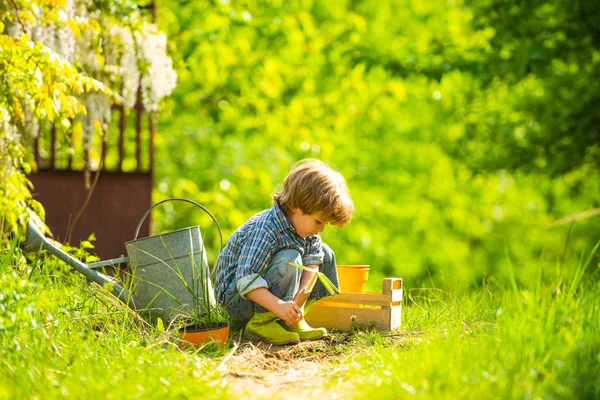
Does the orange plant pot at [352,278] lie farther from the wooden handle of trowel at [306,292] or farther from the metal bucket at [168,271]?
the metal bucket at [168,271]

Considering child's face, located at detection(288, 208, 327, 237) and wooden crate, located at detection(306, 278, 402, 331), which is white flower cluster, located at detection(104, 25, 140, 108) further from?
wooden crate, located at detection(306, 278, 402, 331)

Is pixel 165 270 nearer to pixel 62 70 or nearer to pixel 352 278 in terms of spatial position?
pixel 352 278

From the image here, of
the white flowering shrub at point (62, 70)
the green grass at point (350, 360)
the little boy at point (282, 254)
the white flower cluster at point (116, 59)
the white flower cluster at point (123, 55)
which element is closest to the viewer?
the green grass at point (350, 360)

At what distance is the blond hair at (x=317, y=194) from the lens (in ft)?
9.97

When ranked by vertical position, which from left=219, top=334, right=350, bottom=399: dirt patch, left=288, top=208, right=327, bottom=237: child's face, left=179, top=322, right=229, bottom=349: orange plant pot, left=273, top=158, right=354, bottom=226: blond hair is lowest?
left=219, top=334, right=350, bottom=399: dirt patch

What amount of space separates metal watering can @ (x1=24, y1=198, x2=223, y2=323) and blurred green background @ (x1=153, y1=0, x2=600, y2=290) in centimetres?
295

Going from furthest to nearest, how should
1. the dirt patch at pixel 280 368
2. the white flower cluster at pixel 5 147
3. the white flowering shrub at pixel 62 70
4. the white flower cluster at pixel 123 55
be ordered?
the white flower cluster at pixel 123 55, the white flower cluster at pixel 5 147, the white flowering shrub at pixel 62 70, the dirt patch at pixel 280 368

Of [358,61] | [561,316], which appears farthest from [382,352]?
[358,61]

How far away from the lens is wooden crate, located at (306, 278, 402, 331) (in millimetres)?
3305

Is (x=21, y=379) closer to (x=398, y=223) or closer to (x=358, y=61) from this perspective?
(x=358, y=61)

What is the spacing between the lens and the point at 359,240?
1012 centimetres

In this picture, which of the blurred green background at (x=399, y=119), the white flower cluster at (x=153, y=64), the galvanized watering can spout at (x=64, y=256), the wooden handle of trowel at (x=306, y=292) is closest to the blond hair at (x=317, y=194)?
the wooden handle of trowel at (x=306, y=292)

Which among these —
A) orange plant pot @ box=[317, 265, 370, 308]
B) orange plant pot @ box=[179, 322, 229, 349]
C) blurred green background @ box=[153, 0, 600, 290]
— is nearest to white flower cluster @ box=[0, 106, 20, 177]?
orange plant pot @ box=[179, 322, 229, 349]

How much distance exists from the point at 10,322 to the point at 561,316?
1.93 metres
